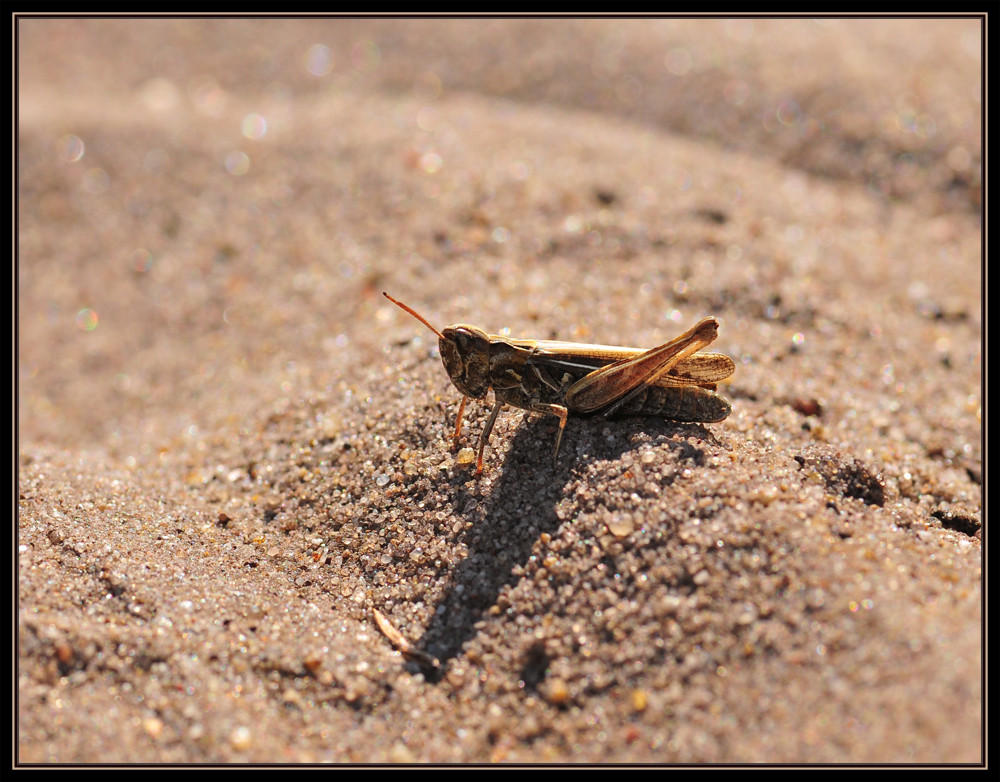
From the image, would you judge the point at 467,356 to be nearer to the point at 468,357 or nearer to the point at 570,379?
the point at 468,357

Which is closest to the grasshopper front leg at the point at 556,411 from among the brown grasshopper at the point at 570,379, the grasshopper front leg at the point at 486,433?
the brown grasshopper at the point at 570,379

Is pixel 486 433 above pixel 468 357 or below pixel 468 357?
below

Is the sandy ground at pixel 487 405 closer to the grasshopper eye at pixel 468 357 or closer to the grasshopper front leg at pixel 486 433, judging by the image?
the grasshopper front leg at pixel 486 433

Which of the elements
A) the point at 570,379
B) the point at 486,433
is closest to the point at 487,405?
the point at 486,433

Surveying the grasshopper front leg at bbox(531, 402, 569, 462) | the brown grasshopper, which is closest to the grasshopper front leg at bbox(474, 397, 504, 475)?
the brown grasshopper

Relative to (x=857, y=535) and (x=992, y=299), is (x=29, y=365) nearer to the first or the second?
(x=857, y=535)

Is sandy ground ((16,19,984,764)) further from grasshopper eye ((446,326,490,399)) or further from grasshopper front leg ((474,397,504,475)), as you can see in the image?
grasshopper eye ((446,326,490,399))

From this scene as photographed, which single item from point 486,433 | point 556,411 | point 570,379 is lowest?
point 486,433
